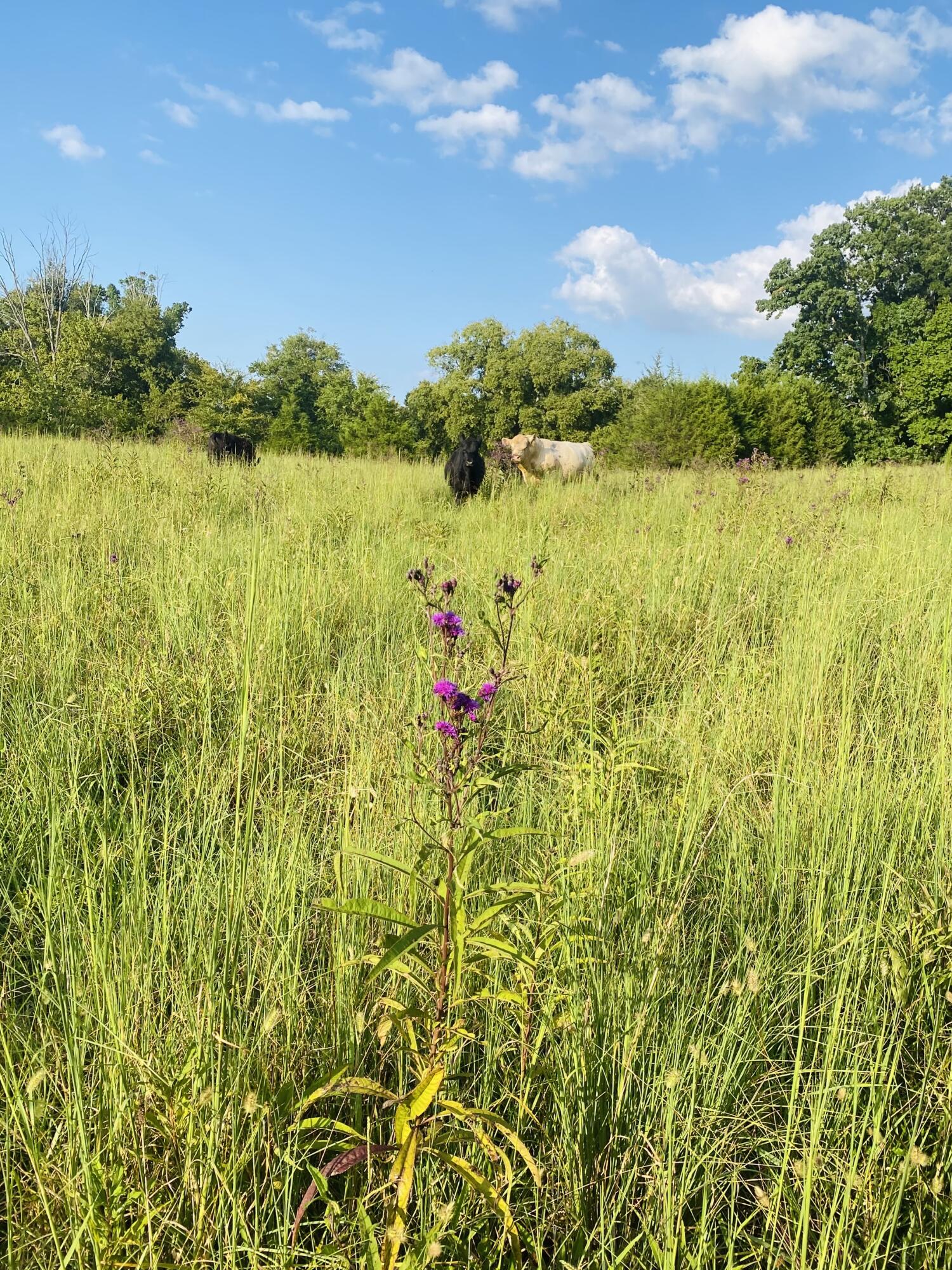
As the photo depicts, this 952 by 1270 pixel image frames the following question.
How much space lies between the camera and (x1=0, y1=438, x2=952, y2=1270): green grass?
1.05 m

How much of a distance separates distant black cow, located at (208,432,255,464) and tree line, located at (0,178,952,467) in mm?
9778

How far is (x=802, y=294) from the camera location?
109ft

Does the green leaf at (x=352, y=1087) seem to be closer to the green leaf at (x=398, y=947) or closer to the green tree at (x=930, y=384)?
the green leaf at (x=398, y=947)

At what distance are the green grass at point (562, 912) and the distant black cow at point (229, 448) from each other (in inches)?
240

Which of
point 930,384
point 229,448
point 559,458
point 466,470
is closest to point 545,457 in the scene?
point 559,458

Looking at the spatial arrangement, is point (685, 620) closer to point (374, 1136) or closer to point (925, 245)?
point (374, 1136)

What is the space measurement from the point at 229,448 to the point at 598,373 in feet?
100

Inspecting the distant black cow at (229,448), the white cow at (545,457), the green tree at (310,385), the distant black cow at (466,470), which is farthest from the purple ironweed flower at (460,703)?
the green tree at (310,385)

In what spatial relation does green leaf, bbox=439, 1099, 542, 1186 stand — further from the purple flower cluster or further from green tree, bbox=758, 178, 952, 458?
green tree, bbox=758, 178, 952, 458

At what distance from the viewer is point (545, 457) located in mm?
12695

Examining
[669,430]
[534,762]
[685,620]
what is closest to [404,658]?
[534,762]

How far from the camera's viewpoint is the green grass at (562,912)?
3.45 feet

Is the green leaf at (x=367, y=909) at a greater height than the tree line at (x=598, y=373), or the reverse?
the tree line at (x=598, y=373)

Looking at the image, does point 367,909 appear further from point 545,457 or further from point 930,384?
point 930,384
